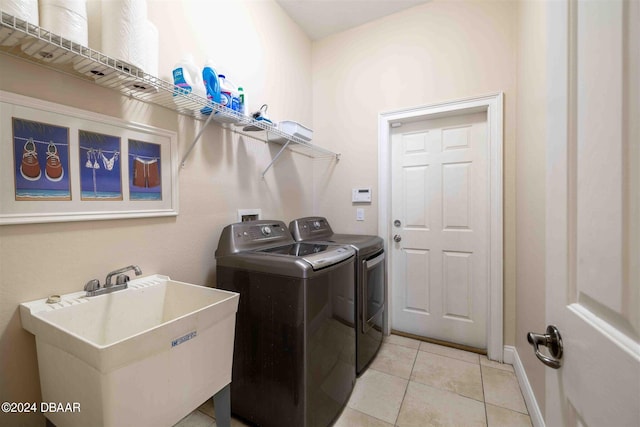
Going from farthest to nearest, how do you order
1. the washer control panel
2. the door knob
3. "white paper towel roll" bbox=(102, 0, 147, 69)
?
the washer control panel → "white paper towel roll" bbox=(102, 0, 147, 69) → the door knob

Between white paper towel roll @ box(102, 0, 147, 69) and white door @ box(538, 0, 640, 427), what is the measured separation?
1364mm

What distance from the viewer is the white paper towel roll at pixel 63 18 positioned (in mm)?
883

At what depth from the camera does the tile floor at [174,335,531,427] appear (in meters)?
1.46

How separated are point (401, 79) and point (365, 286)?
6.13 ft

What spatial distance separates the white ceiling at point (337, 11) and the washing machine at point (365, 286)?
1.88 metres

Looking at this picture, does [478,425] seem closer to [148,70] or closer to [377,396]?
[377,396]

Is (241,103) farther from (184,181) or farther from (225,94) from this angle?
(184,181)

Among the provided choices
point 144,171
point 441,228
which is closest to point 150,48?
point 144,171

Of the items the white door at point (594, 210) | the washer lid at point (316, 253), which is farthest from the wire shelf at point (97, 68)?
the white door at point (594, 210)

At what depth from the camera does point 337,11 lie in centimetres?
236

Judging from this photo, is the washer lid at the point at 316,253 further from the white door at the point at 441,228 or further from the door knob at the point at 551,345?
the white door at the point at 441,228

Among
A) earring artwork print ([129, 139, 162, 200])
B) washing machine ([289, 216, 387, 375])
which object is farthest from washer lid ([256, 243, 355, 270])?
earring artwork print ([129, 139, 162, 200])

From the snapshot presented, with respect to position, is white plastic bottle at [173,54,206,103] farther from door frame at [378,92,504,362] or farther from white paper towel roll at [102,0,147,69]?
door frame at [378,92,504,362]

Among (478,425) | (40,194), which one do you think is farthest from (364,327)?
(40,194)
